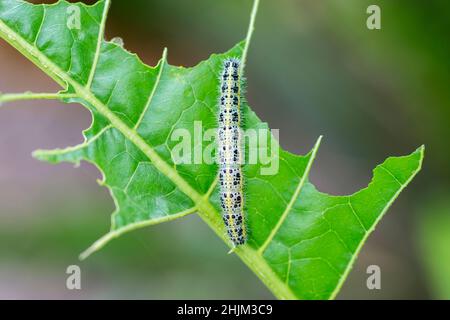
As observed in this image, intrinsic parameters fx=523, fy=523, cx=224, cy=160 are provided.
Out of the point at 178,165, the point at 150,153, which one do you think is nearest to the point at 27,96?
the point at 150,153

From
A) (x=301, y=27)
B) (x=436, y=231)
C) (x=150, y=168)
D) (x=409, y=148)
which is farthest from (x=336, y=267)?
(x=301, y=27)

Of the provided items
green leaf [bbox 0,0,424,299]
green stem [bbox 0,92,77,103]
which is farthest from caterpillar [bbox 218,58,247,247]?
green stem [bbox 0,92,77,103]

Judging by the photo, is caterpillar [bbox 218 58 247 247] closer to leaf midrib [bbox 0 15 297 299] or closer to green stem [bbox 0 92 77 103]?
leaf midrib [bbox 0 15 297 299]

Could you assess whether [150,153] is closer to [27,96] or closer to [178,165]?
[178,165]

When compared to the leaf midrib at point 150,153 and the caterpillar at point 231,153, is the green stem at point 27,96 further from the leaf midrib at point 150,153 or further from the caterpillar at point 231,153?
the caterpillar at point 231,153

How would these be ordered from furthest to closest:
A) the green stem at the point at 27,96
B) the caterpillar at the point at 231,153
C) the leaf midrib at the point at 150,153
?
the caterpillar at the point at 231,153, the leaf midrib at the point at 150,153, the green stem at the point at 27,96

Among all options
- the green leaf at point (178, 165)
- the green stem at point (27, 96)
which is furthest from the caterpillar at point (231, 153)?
the green stem at point (27, 96)

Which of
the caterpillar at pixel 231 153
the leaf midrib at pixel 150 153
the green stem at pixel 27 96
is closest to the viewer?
the green stem at pixel 27 96
